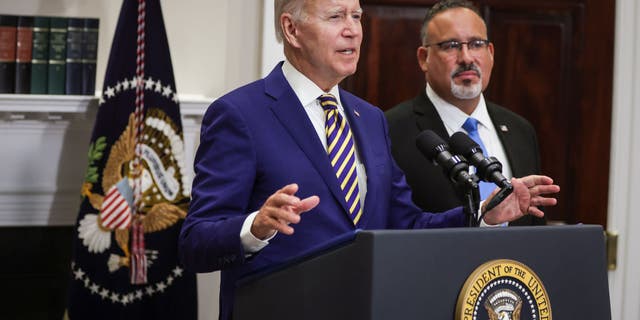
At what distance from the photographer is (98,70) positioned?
348cm

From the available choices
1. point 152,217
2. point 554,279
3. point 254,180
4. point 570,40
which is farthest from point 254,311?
point 570,40

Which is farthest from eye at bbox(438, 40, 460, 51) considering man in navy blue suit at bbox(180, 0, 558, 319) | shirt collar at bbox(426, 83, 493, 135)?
man in navy blue suit at bbox(180, 0, 558, 319)

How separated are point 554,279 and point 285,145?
62 centimetres

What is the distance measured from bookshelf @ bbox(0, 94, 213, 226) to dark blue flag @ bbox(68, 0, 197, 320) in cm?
19

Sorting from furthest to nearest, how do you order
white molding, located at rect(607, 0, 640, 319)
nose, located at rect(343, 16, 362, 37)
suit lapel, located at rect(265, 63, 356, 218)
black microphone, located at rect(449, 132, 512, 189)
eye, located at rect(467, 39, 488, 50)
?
white molding, located at rect(607, 0, 640, 319) < eye, located at rect(467, 39, 488, 50) < nose, located at rect(343, 16, 362, 37) < suit lapel, located at rect(265, 63, 356, 218) < black microphone, located at rect(449, 132, 512, 189)

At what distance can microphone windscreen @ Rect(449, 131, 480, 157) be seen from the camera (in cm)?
183

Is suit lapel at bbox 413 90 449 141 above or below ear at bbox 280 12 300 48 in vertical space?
below

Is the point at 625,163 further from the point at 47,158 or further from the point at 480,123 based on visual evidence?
the point at 47,158

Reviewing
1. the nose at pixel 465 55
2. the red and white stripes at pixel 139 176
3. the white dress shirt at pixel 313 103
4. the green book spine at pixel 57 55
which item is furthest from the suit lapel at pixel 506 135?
the green book spine at pixel 57 55

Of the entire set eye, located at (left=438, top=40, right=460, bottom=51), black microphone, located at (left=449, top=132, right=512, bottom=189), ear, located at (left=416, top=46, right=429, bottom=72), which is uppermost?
eye, located at (left=438, top=40, right=460, bottom=51)

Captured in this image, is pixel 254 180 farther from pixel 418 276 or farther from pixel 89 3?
pixel 89 3

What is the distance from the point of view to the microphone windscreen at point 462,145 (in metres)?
1.83

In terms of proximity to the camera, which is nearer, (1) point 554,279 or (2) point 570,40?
(1) point 554,279

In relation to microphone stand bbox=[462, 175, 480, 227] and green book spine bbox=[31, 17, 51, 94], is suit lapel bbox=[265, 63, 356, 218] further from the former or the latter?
green book spine bbox=[31, 17, 51, 94]
